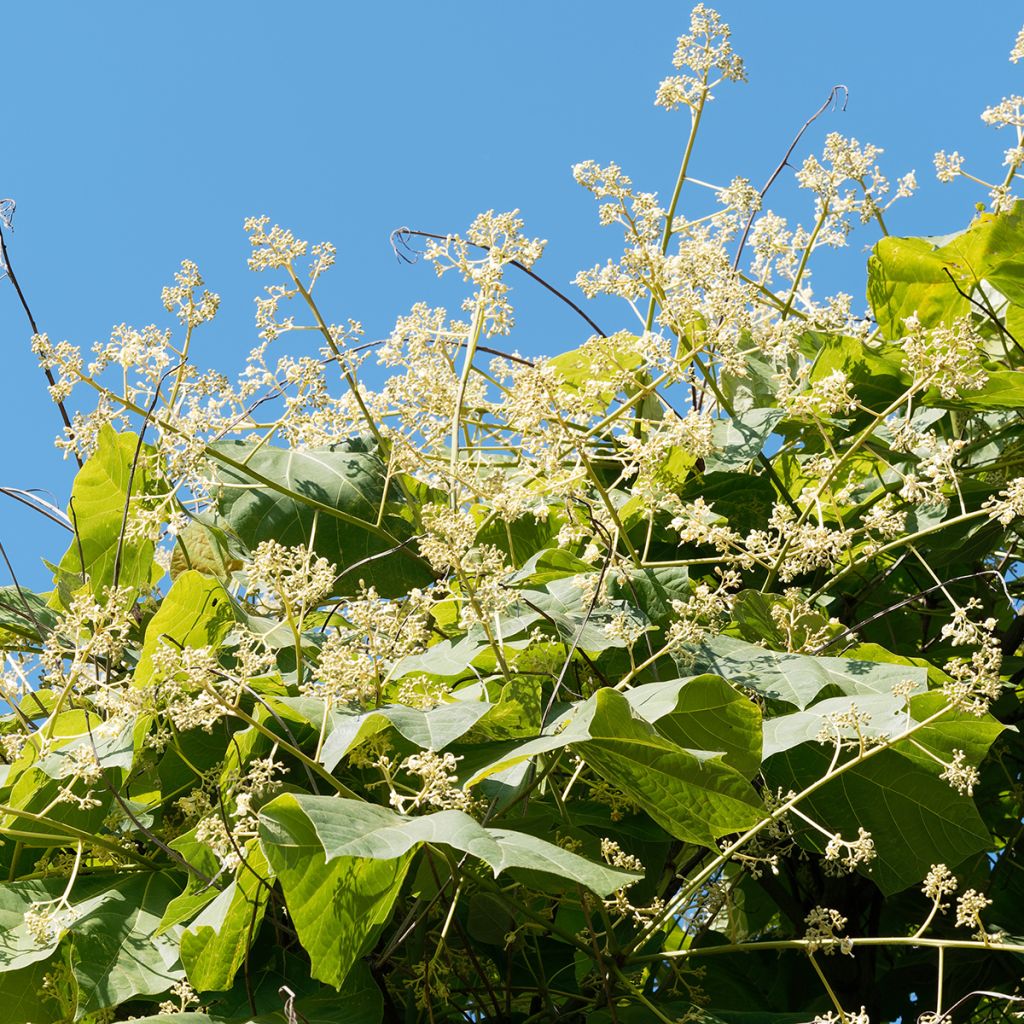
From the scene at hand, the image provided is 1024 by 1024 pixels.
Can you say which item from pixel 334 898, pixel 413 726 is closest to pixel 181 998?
pixel 334 898

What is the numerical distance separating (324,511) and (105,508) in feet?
1.39

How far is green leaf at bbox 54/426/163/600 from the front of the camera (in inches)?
91.2

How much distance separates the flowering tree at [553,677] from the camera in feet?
5.34

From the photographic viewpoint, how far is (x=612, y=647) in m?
1.95

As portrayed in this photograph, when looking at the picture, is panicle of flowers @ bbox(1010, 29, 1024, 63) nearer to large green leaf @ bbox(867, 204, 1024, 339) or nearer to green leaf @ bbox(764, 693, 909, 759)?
large green leaf @ bbox(867, 204, 1024, 339)

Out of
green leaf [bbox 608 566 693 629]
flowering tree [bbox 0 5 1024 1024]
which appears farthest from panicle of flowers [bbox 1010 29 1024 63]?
green leaf [bbox 608 566 693 629]

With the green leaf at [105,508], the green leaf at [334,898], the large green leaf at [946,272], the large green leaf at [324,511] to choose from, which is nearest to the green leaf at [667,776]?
the green leaf at [334,898]

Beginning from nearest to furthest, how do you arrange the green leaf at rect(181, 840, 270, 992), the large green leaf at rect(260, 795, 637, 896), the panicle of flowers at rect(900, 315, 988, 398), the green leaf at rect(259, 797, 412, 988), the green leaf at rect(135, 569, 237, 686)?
the large green leaf at rect(260, 795, 637, 896) → the green leaf at rect(259, 797, 412, 988) → the green leaf at rect(181, 840, 270, 992) → the panicle of flowers at rect(900, 315, 988, 398) → the green leaf at rect(135, 569, 237, 686)

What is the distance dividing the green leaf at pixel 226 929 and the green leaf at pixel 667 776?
45 cm

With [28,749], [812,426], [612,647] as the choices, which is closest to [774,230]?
[812,426]

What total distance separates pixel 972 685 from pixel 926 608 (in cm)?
86

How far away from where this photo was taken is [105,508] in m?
2.35

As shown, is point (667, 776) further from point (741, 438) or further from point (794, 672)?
point (741, 438)

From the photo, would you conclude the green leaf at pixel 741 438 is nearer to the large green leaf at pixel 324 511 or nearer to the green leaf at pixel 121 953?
the large green leaf at pixel 324 511
